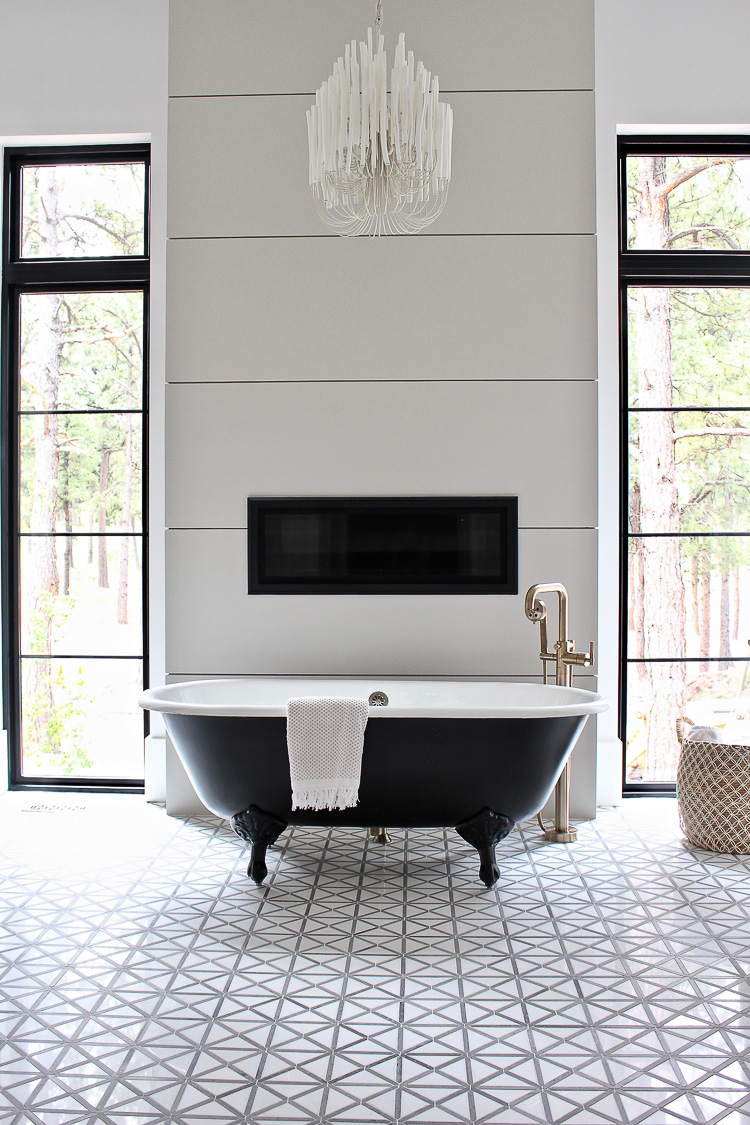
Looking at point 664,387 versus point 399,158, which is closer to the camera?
point 399,158

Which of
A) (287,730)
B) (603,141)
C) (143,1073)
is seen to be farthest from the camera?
(603,141)

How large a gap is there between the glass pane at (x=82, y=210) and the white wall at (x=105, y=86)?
0.52 feet

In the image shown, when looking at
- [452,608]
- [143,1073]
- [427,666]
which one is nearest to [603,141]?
[452,608]

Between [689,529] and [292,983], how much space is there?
2531mm

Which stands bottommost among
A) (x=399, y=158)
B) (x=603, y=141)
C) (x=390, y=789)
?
(x=390, y=789)

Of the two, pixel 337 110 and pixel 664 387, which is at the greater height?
pixel 337 110

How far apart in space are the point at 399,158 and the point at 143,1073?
7.23 feet

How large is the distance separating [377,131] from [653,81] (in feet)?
6.42

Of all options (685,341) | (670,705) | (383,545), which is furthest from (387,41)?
(670,705)

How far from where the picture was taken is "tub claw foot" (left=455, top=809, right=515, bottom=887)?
8.40 feet

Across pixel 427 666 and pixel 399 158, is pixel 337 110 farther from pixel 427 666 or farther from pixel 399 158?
pixel 427 666

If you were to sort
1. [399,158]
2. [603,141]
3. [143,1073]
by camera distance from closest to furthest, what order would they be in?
[143,1073] → [399,158] → [603,141]

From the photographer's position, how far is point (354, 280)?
3344 millimetres

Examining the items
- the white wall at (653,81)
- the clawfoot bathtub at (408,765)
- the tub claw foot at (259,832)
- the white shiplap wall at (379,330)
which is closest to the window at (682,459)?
the white wall at (653,81)
